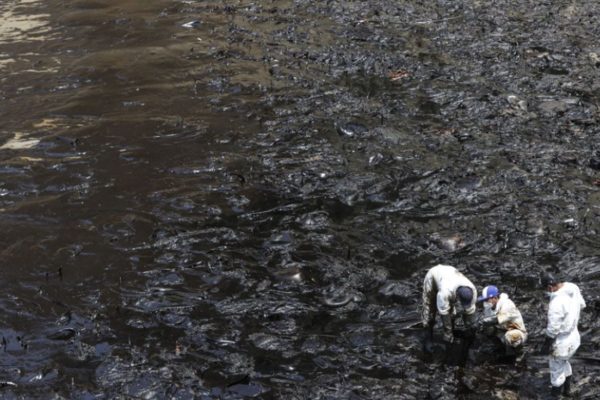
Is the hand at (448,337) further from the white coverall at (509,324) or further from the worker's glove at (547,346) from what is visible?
the worker's glove at (547,346)

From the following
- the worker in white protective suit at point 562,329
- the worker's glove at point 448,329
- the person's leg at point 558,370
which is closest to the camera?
the worker in white protective suit at point 562,329

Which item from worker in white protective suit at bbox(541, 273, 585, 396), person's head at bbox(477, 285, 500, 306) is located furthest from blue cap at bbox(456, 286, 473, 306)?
worker in white protective suit at bbox(541, 273, 585, 396)

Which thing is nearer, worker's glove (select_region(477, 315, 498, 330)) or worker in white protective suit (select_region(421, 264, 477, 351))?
worker in white protective suit (select_region(421, 264, 477, 351))

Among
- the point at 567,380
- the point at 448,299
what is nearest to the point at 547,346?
the point at 567,380

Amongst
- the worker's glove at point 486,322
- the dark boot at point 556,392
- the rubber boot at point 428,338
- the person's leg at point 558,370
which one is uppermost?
the worker's glove at point 486,322

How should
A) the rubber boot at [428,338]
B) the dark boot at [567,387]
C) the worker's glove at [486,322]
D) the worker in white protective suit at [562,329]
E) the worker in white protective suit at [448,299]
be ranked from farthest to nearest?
the rubber boot at [428,338] < the worker's glove at [486,322] < the worker in white protective suit at [448,299] < the dark boot at [567,387] < the worker in white protective suit at [562,329]

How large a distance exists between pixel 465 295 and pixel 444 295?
0.90ft

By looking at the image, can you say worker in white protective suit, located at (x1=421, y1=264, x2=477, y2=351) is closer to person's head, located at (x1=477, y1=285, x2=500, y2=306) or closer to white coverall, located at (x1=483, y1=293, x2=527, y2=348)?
person's head, located at (x1=477, y1=285, x2=500, y2=306)

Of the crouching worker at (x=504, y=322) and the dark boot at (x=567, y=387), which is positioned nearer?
the dark boot at (x=567, y=387)

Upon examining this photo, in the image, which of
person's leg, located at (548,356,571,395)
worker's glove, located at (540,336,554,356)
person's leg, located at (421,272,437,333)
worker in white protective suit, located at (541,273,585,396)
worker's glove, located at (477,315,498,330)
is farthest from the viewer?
person's leg, located at (421,272,437,333)

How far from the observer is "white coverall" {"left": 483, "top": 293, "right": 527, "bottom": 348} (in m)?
8.30

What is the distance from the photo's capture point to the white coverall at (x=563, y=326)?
776 centimetres

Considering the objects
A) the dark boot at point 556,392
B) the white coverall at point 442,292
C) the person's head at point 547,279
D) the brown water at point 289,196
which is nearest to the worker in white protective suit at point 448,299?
the white coverall at point 442,292

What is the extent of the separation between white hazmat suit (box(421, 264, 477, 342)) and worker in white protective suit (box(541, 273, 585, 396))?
3.04ft
